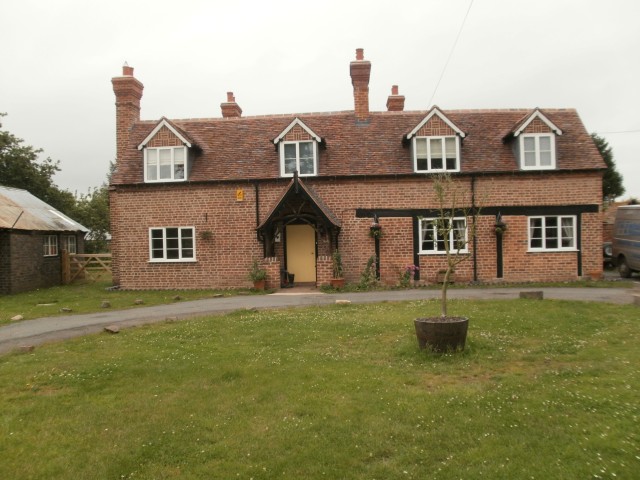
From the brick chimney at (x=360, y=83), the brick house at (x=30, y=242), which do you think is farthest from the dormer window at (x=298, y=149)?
the brick house at (x=30, y=242)

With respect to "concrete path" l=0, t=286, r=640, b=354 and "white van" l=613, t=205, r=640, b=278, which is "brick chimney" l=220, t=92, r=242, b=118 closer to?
"concrete path" l=0, t=286, r=640, b=354

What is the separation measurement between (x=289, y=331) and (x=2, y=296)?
650 inches

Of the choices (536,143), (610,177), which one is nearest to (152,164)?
(536,143)

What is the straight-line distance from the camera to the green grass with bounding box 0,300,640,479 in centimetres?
470

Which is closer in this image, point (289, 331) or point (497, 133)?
point (289, 331)

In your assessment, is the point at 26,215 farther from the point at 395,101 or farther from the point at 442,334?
the point at 442,334

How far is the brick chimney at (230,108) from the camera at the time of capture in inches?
1035

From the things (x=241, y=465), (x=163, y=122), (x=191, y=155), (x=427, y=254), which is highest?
(x=163, y=122)

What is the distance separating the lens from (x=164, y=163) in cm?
2206

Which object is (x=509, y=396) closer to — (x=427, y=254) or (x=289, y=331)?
(x=289, y=331)

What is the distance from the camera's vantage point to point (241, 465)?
186 inches

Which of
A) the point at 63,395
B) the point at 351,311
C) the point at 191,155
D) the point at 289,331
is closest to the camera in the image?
the point at 63,395

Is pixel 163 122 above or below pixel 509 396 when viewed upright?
above

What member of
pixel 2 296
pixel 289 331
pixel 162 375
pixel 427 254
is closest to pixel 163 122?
pixel 2 296
